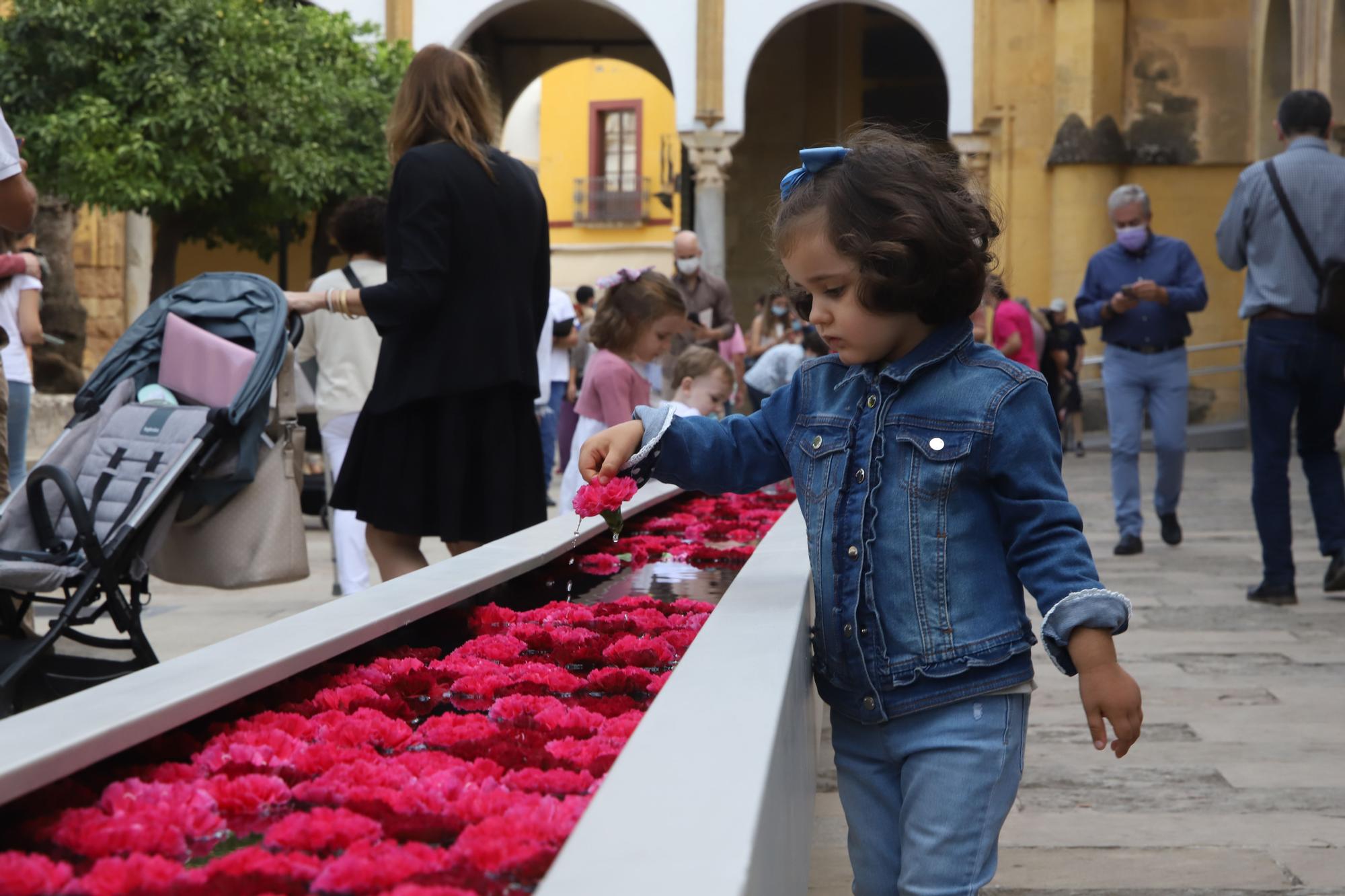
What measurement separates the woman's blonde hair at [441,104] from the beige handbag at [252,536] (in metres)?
1.08

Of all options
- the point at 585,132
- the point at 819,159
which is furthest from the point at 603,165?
the point at 819,159

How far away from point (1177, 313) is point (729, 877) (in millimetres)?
7754

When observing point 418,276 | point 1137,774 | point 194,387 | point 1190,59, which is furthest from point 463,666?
point 1190,59

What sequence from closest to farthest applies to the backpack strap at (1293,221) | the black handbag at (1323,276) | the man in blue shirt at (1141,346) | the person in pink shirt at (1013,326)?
1. the black handbag at (1323,276)
2. the backpack strap at (1293,221)
3. the man in blue shirt at (1141,346)
4. the person in pink shirt at (1013,326)

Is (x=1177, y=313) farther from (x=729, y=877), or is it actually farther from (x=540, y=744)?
(x=729, y=877)

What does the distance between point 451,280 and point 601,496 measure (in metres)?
1.91

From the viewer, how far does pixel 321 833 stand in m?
1.64

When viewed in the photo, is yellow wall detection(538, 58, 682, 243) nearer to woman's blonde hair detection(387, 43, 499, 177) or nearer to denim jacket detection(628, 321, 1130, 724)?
woman's blonde hair detection(387, 43, 499, 177)

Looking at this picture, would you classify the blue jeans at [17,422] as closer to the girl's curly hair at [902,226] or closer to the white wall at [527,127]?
the girl's curly hair at [902,226]

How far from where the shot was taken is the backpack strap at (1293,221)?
6.77 m

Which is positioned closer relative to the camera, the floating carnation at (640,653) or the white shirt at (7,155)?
the floating carnation at (640,653)

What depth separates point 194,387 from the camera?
5.04 m

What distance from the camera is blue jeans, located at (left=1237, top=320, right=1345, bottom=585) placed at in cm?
664

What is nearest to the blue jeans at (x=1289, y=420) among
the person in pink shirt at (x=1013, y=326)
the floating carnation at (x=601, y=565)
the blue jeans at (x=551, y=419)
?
the floating carnation at (x=601, y=565)
